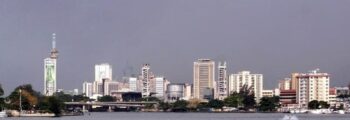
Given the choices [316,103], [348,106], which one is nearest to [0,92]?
[316,103]

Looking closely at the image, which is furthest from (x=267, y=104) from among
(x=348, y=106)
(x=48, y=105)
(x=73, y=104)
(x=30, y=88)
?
(x=48, y=105)

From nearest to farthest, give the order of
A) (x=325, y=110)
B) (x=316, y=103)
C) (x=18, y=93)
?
(x=18, y=93) → (x=325, y=110) → (x=316, y=103)

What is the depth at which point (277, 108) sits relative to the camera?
194375mm

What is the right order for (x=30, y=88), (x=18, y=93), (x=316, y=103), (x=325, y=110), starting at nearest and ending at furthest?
(x=18, y=93) → (x=30, y=88) → (x=325, y=110) → (x=316, y=103)

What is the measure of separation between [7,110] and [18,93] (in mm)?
7062

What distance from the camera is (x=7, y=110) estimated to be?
109938 mm

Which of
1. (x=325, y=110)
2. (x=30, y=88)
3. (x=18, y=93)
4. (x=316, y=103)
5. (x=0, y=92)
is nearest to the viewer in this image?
(x=0, y=92)

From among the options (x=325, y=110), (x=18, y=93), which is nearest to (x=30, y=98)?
(x=18, y=93)

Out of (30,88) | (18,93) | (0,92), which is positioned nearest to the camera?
(0,92)

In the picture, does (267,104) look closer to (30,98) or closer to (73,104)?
(73,104)

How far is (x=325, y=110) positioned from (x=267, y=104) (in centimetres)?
2426

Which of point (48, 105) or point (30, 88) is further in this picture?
point (30, 88)

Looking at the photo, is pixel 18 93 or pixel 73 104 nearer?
pixel 18 93

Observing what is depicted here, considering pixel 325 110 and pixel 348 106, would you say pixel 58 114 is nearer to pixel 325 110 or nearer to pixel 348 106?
pixel 325 110
